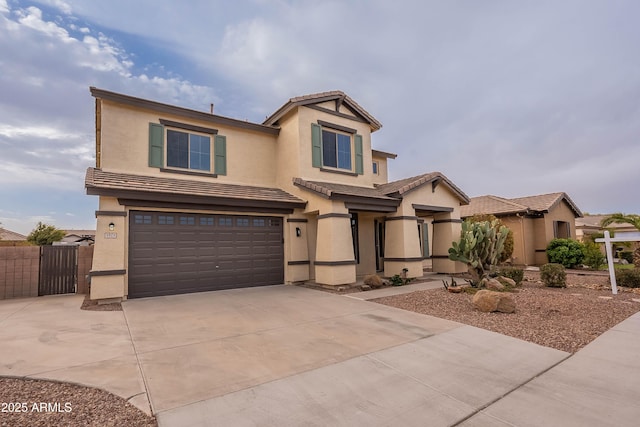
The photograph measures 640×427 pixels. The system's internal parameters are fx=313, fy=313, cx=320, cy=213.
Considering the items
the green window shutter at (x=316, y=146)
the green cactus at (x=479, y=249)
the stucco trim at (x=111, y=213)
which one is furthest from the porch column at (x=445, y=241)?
the stucco trim at (x=111, y=213)

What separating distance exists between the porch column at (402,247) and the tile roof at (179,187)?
13.2ft

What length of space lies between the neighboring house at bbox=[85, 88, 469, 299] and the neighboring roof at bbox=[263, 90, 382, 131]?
5cm

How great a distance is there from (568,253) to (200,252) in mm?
19707

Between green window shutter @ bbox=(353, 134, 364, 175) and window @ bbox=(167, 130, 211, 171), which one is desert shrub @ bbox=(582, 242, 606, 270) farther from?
window @ bbox=(167, 130, 211, 171)

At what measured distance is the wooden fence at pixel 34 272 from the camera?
9.90 metres

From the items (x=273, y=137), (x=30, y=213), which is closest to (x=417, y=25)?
(x=273, y=137)

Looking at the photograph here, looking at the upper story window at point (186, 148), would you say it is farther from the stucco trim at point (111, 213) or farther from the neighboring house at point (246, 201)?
the stucco trim at point (111, 213)

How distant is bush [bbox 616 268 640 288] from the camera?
11.0m

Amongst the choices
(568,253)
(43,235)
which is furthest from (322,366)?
(43,235)

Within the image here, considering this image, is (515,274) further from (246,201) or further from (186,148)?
(186,148)

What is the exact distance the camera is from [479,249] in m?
11.5

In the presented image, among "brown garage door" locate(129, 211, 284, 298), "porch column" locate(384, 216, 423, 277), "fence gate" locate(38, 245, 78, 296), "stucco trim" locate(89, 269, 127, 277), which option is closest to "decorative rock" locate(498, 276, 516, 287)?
"porch column" locate(384, 216, 423, 277)

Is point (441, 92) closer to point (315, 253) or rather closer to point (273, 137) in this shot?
point (273, 137)

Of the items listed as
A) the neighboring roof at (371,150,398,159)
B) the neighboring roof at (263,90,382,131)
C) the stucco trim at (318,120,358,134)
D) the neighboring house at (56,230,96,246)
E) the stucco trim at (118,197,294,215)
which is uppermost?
the neighboring roof at (263,90,382,131)
